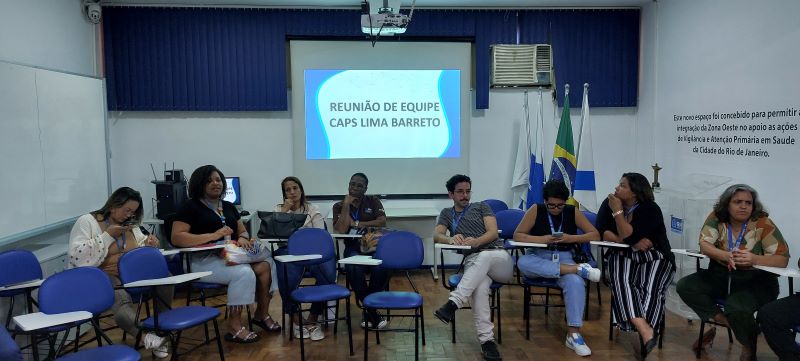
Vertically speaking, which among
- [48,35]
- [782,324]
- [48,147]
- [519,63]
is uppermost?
[48,35]

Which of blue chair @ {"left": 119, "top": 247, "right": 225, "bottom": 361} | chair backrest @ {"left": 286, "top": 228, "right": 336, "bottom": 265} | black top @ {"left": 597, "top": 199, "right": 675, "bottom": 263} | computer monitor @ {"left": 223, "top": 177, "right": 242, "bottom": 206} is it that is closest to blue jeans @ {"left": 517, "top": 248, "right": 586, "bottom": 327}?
black top @ {"left": 597, "top": 199, "right": 675, "bottom": 263}

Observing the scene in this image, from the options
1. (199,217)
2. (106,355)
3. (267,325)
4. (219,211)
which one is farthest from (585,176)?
(106,355)

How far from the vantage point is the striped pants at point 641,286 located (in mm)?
4059

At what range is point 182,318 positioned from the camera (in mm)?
3545

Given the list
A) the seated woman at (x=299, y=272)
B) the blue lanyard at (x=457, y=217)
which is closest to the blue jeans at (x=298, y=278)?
the seated woman at (x=299, y=272)

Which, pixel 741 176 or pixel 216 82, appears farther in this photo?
pixel 216 82

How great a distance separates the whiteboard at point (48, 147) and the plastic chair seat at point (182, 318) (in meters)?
1.62

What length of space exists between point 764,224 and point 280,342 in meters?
3.59

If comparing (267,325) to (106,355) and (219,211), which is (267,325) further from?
(106,355)

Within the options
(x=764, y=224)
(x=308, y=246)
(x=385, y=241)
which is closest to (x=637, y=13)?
(x=764, y=224)

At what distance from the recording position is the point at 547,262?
4277 millimetres

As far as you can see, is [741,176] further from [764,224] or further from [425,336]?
[425,336]

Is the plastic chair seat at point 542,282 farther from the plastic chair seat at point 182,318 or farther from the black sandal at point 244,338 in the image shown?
the plastic chair seat at point 182,318

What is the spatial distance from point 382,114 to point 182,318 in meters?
3.63
